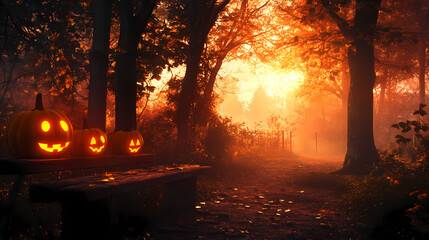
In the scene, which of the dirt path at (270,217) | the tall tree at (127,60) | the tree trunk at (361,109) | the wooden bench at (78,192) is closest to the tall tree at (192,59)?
the dirt path at (270,217)

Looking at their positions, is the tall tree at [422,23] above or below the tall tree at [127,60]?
above

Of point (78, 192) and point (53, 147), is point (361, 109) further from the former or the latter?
point (78, 192)

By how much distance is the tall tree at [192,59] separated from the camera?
11.0m

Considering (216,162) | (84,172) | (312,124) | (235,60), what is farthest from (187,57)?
(312,124)

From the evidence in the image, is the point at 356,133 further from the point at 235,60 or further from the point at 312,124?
the point at 312,124

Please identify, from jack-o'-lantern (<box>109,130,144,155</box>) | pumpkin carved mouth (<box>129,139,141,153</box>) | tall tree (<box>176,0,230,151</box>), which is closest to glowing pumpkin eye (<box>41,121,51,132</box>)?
jack-o'-lantern (<box>109,130,144,155</box>)

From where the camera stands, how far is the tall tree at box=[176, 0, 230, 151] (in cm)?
1103

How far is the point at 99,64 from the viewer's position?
670cm

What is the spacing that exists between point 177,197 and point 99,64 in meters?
2.85

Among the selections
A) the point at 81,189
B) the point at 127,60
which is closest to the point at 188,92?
the point at 127,60

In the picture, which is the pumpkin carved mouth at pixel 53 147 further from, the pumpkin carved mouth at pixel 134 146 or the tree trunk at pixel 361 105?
the tree trunk at pixel 361 105

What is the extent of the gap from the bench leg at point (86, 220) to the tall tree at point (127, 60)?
9.97ft

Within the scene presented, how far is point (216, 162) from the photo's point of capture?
40.1 ft

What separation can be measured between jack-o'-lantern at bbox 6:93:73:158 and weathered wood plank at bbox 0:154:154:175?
23 cm
